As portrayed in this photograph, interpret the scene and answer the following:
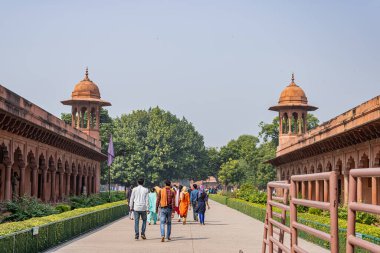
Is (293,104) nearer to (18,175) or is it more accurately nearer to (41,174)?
(41,174)

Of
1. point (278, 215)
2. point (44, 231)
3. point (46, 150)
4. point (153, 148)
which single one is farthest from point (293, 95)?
point (278, 215)

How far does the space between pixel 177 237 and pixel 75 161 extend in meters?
26.6

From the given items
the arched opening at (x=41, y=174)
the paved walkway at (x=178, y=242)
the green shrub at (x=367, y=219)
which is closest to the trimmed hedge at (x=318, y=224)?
the paved walkway at (x=178, y=242)

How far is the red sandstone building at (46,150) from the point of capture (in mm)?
25578

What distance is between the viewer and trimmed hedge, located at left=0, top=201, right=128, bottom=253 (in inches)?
443

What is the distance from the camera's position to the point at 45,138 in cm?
3212

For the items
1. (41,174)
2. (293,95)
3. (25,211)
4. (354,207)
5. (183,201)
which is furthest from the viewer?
(293,95)

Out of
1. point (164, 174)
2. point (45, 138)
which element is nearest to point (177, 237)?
point (45, 138)

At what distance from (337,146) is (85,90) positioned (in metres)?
25.2

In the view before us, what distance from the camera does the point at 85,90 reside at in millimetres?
52250

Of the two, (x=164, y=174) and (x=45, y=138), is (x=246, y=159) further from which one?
(x=45, y=138)

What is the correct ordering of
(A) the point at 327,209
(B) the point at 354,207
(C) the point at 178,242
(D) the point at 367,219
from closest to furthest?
(B) the point at 354,207, (A) the point at 327,209, (C) the point at 178,242, (D) the point at 367,219

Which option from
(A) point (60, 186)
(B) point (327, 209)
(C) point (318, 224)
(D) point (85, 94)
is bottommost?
(C) point (318, 224)

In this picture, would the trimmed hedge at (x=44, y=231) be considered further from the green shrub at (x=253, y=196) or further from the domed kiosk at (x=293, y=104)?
the domed kiosk at (x=293, y=104)
